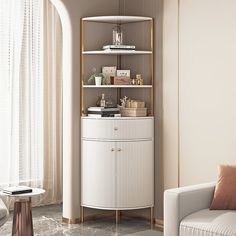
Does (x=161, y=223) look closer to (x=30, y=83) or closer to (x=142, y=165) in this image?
(x=142, y=165)

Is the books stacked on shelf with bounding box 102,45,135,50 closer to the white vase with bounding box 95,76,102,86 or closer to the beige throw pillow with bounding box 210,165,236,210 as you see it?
the white vase with bounding box 95,76,102,86

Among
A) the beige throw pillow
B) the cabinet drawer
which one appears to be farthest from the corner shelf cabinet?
the beige throw pillow

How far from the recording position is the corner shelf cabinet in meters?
5.41

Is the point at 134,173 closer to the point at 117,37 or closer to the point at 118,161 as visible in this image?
the point at 118,161

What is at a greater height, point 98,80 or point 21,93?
point 98,80

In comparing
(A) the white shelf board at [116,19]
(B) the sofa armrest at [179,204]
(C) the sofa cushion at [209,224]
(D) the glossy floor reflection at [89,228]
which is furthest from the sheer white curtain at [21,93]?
(C) the sofa cushion at [209,224]

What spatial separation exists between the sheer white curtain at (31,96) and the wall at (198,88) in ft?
5.43

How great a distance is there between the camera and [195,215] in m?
4.20

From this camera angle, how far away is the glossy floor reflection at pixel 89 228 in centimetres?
525

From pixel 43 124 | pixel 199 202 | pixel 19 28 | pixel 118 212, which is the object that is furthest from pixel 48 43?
pixel 199 202

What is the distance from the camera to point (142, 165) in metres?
5.50

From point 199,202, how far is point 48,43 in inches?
119

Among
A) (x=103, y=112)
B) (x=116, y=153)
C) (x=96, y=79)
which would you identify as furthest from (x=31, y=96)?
(x=116, y=153)

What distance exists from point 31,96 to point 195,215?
9.52ft
